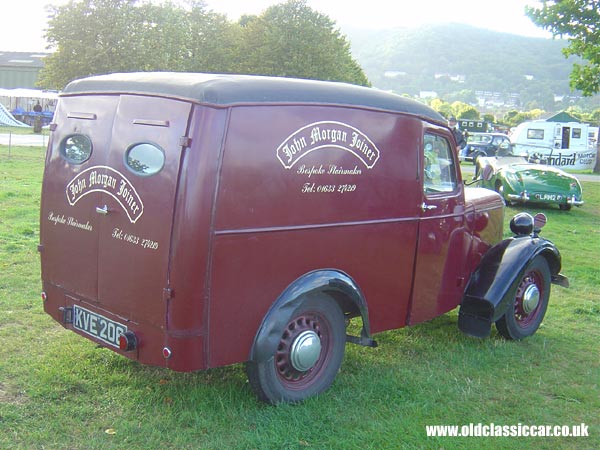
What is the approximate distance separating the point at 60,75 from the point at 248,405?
81.4ft

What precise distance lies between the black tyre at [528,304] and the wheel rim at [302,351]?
6.78ft

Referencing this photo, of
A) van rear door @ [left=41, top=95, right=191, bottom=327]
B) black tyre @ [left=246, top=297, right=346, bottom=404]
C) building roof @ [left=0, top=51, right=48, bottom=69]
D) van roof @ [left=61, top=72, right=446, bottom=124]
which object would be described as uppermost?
building roof @ [left=0, top=51, right=48, bottom=69]

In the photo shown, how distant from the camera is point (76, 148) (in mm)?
4320

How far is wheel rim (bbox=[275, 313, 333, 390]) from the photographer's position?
13.6 feet

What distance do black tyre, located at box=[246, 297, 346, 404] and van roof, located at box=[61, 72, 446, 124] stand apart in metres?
1.35

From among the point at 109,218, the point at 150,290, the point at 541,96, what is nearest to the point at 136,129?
the point at 109,218

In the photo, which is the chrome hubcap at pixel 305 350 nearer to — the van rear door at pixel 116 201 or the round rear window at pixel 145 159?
the van rear door at pixel 116 201

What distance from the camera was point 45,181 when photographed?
4496 millimetres

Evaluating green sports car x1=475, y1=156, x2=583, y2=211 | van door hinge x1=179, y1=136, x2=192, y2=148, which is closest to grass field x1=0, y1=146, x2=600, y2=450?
van door hinge x1=179, y1=136, x2=192, y2=148

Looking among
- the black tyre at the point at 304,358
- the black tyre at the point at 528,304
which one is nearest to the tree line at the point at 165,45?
the black tyre at the point at 528,304

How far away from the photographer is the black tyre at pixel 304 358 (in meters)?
4.07

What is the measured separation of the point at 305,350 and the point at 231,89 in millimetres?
1741

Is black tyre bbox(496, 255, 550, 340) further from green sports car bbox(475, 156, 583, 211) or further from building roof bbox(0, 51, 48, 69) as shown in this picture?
building roof bbox(0, 51, 48, 69)

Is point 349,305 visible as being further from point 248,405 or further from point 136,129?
point 136,129
